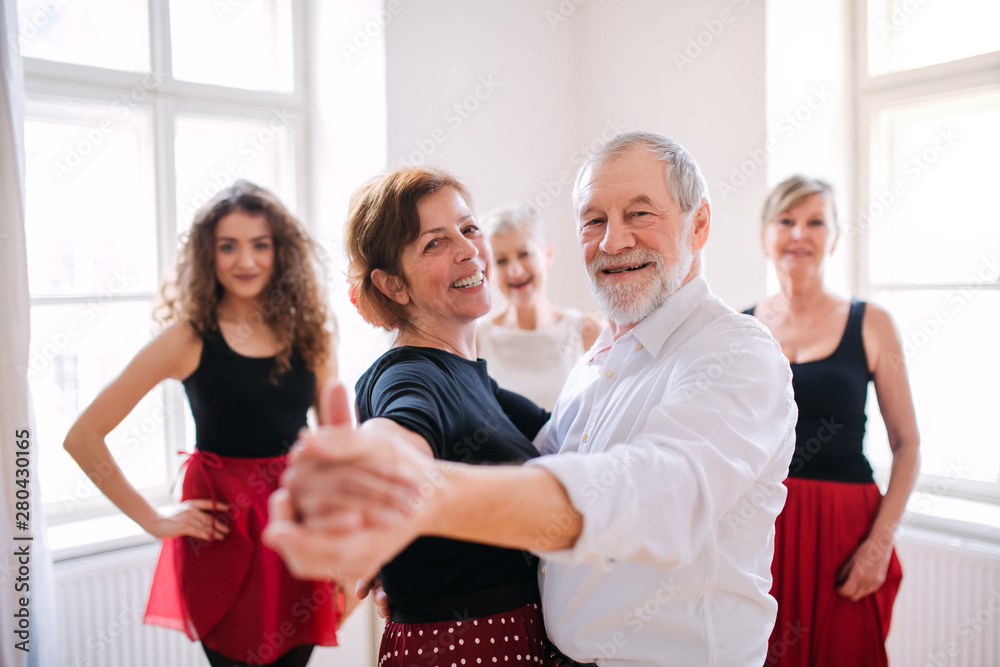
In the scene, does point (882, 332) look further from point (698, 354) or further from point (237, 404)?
point (237, 404)

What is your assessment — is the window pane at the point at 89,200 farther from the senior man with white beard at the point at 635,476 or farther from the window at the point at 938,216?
the window at the point at 938,216

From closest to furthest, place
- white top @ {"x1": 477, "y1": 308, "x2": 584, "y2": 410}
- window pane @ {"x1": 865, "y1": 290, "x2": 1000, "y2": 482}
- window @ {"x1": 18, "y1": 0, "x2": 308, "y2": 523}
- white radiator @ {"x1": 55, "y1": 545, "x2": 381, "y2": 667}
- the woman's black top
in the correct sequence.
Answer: the woman's black top < white radiator @ {"x1": 55, "y1": 545, "x2": 381, "y2": 667} < white top @ {"x1": 477, "y1": 308, "x2": 584, "y2": 410} < window @ {"x1": 18, "y1": 0, "x2": 308, "y2": 523} < window pane @ {"x1": 865, "y1": 290, "x2": 1000, "y2": 482}

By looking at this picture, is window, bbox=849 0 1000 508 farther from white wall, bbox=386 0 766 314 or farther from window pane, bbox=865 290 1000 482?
white wall, bbox=386 0 766 314

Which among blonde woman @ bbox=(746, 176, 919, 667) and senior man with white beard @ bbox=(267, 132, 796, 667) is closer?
senior man with white beard @ bbox=(267, 132, 796, 667)

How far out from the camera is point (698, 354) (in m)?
1.06

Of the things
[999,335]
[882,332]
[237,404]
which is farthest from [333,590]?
[999,335]

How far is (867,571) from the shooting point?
2.03 metres

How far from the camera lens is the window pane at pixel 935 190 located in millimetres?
2838

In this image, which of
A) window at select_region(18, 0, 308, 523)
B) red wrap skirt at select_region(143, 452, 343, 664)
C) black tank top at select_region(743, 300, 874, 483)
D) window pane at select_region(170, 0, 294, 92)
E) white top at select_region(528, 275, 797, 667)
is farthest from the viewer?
window pane at select_region(170, 0, 294, 92)

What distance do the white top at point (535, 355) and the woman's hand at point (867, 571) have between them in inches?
43.2

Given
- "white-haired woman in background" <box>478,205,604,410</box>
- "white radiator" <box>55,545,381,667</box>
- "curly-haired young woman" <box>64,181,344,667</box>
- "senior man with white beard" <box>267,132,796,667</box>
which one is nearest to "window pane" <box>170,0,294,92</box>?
"curly-haired young woman" <box>64,181,344,667</box>

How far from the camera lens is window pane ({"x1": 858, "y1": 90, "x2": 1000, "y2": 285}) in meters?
2.84

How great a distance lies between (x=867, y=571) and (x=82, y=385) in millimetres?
2940

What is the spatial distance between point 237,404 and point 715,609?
1.58 m
